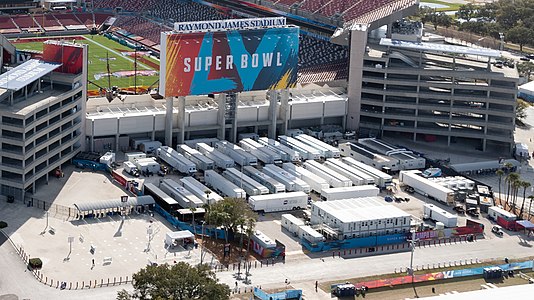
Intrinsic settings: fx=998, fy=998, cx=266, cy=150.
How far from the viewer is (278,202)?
120m

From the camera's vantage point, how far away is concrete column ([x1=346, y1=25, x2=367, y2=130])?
15050 cm

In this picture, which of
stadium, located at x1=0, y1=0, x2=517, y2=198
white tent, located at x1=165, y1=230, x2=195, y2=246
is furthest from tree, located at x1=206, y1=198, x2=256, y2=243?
stadium, located at x1=0, y1=0, x2=517, y2=198

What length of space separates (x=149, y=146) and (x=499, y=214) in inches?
1877

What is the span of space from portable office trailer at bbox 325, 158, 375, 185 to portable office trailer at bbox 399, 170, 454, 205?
5.07m

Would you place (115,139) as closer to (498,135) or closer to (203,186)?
(203,186)

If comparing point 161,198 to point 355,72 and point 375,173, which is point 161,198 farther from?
point 355,72

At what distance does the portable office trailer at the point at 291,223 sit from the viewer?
113 metres

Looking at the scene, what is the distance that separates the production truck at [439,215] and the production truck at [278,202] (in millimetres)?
14679

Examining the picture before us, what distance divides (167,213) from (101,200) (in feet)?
29.2

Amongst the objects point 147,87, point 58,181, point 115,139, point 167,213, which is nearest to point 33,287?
point 167,213

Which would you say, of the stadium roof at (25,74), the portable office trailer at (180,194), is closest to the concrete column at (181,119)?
the portable office trailer at (180,194)

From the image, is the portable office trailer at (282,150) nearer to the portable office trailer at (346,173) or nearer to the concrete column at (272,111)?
the concrete column at (272,111)

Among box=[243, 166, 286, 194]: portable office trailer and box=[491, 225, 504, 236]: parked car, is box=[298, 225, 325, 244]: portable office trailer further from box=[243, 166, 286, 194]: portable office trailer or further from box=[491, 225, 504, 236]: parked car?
box=[491, 225, 504, 236]: parked car

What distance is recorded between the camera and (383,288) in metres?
100
